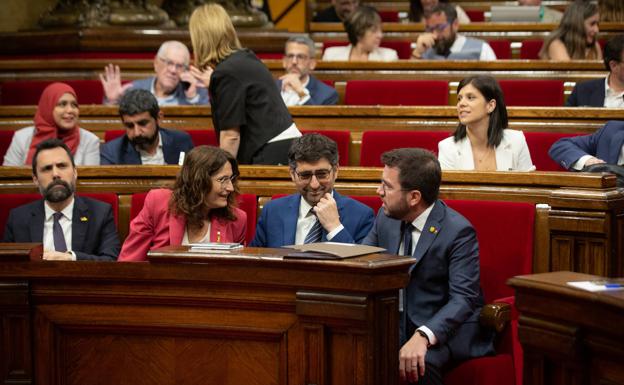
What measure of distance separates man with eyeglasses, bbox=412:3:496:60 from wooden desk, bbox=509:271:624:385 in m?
3.76

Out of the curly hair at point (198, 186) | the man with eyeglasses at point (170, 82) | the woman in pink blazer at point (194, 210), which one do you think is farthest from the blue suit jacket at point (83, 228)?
the man with eyeglasses at point (170, 82)

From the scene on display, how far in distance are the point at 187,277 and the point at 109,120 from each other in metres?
2.38

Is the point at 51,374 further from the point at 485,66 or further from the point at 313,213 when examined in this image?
the point at 485,66

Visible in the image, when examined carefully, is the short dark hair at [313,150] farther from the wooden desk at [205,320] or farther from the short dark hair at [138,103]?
the short dark hair at [138,103]

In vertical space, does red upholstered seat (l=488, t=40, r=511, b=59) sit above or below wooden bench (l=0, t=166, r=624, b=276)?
above

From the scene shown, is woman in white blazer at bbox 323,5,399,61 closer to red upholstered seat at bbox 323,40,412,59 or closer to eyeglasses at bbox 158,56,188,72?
red upholstered seat at bbox 323,40,412,59

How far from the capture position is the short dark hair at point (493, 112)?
3.81m

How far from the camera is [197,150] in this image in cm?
322

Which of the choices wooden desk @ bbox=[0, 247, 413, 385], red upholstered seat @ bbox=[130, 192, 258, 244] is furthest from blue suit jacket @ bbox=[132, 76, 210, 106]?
wooden desk @ bbox=[0, 247, 413, 385]

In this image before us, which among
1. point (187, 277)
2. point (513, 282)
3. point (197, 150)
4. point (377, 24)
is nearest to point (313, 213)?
point (197, 150)

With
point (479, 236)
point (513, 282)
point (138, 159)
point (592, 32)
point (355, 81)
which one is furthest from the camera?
point (592, 32)

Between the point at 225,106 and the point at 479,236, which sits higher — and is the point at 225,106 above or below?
above

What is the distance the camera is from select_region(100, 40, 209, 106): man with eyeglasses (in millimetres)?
5016

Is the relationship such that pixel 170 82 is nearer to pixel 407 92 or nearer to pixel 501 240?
pixel 407 92
